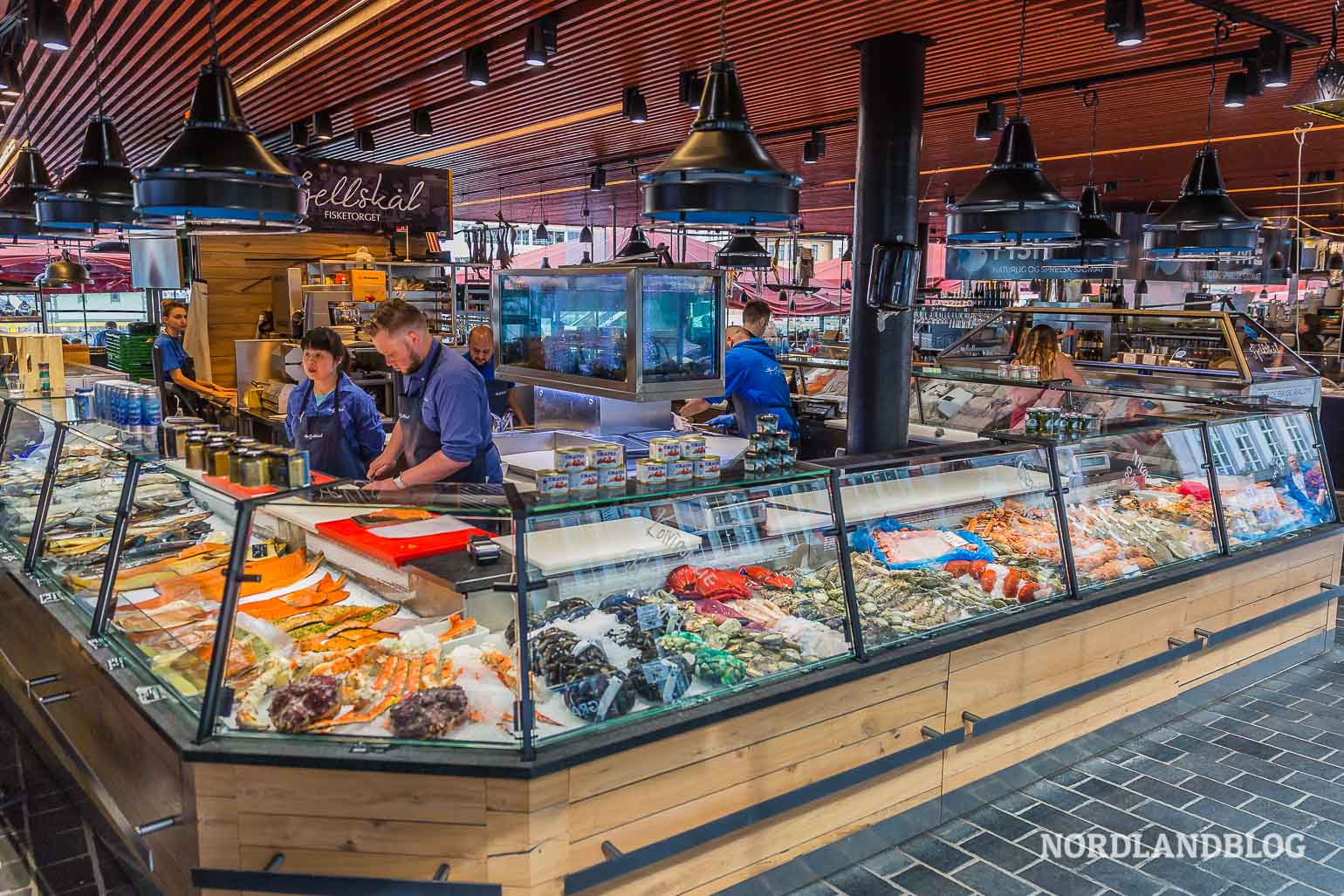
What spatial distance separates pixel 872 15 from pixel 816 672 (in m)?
4.74

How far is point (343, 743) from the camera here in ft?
8.71

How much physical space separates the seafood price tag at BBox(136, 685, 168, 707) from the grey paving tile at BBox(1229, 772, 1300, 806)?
4.17 metres

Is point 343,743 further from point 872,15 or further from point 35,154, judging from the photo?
point 35,154

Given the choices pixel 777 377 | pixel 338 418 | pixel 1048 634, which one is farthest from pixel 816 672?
pixel 777 377

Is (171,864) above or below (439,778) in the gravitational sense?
below

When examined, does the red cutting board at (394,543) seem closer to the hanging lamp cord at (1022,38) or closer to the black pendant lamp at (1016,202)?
the black pendant lamp at (1016,202)

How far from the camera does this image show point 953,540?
429 cm

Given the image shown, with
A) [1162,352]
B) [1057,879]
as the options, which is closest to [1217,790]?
[1057,879]

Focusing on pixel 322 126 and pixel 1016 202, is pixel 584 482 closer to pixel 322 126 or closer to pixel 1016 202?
pixel 1016 202

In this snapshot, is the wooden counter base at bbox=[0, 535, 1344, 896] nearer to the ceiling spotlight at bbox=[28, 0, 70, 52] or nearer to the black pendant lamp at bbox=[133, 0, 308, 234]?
the black pendant lamp at bbox=[133, 0, 308, 234]

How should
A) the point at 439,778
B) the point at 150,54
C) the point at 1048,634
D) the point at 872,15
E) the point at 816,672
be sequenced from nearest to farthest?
1. the point at 439,778
2. the point at 816,672
3. the point at 1048,634
4. the point at 872,15
5. the point at 150,54

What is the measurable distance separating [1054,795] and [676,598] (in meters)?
1.89

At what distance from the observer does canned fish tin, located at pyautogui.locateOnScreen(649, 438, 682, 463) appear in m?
3.33

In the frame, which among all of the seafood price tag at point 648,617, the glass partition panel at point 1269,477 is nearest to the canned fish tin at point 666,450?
the seafood price tag at point 648,617
